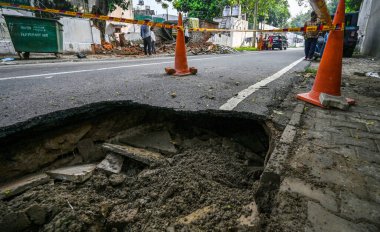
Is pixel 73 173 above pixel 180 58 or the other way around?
the other way around

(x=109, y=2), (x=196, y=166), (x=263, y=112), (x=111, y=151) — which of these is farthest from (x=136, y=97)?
(x=109, y=2)

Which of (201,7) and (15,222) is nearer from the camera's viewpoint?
(15,222)

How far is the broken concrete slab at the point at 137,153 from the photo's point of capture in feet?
6.97

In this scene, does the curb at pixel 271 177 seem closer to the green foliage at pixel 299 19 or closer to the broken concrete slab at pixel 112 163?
the broken concrete slab at pixel 112 163

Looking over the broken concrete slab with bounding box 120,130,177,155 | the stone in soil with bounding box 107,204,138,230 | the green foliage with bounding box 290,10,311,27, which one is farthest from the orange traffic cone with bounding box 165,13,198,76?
the green foliage with bounding box 290,10,311,27

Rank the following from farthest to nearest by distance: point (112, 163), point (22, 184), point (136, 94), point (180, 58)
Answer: point (180, 58)
point (136, 94)
point (112, 163)
point (22, 184)

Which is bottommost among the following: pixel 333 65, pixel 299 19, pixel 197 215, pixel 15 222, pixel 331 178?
pixel 15 222

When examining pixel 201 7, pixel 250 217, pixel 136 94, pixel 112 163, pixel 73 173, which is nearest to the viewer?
pixel 250 217

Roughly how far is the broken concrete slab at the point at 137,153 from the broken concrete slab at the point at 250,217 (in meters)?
0.98

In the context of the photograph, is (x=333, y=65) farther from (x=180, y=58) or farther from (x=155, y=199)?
(x=180, y=58)

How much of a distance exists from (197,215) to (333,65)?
244 cm

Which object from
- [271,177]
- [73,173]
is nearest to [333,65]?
[271,177]

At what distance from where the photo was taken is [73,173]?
2.00 m

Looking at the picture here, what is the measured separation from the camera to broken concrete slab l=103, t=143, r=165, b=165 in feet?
6.97
